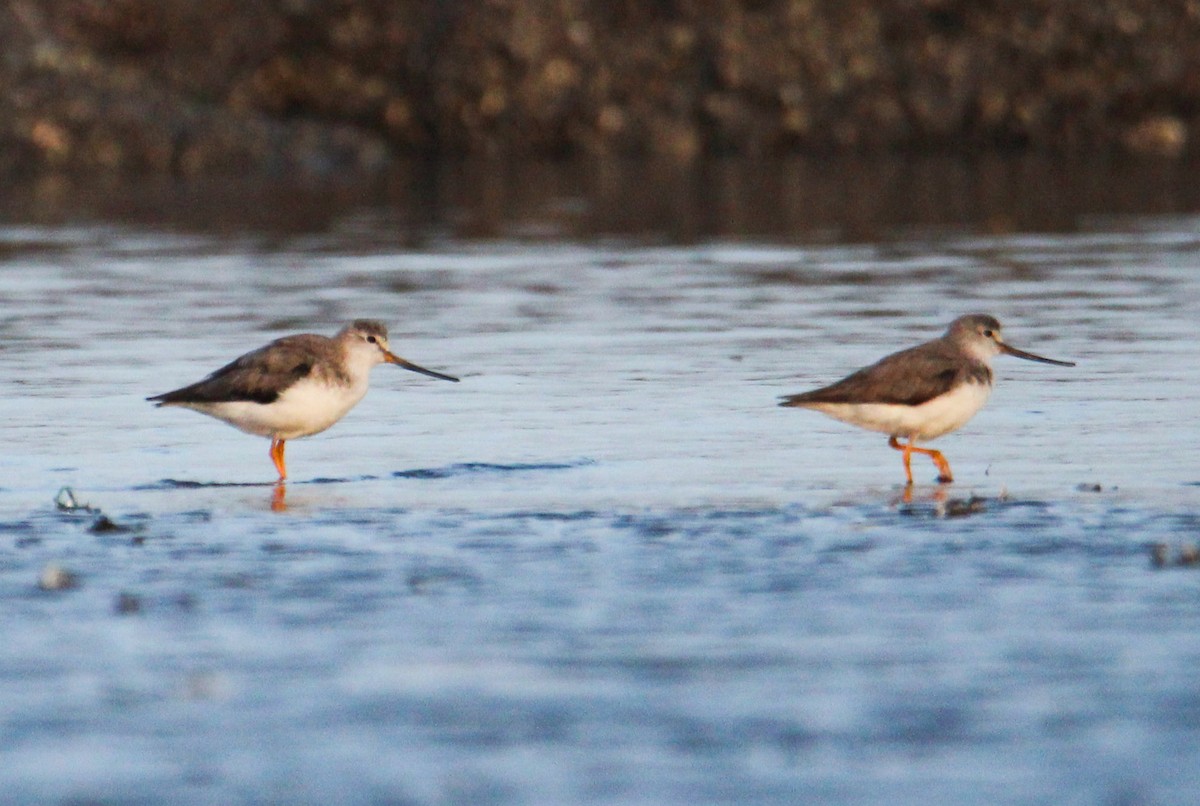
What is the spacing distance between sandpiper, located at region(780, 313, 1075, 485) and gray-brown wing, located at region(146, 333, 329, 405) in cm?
261

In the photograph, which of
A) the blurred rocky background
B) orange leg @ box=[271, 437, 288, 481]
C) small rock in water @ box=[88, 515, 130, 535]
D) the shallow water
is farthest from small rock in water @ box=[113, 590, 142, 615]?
the blurred rocky background

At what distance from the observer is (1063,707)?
766 cm

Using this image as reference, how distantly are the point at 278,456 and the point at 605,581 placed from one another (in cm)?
385

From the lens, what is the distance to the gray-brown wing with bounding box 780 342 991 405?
12.5 meters

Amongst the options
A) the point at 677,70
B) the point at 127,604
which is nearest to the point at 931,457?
the point at 127,604

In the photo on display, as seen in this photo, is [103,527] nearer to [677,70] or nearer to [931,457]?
[931,457]

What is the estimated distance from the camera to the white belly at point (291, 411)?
12.7 meters

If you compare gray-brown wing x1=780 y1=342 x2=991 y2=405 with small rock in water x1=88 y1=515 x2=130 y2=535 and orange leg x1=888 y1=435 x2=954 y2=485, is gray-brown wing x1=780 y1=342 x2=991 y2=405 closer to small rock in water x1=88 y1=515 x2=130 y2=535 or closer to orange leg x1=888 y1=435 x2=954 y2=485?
orange leg x1=888 y1=435 x2=954 y2=485

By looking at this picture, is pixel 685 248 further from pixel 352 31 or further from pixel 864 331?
pixel 352 31

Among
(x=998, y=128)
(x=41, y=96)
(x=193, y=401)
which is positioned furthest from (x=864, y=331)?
(x=998, y=128)

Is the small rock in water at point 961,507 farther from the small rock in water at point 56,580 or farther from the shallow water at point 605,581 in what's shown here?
the small rock in water at point 56,580

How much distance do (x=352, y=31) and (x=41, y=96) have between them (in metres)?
7.22

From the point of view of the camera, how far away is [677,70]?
5031 cm

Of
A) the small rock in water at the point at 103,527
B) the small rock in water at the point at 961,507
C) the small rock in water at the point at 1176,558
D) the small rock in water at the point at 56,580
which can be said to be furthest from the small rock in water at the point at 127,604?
the small rock in water at the point at 1176,558
